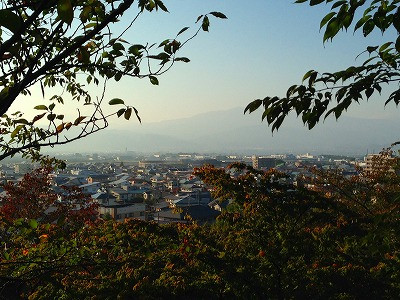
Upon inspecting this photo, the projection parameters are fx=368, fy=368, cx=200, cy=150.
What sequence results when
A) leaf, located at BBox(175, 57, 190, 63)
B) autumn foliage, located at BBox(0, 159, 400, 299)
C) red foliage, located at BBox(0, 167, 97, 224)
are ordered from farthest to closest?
red foliage, located at BBox(0, 167, 97, 224) → autumn foliage, located at BBox(0, 159, 400, 299) → leaf, located at BBox(175, 57, 190, 63)

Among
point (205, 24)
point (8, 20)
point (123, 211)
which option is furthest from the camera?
point (123, 211)

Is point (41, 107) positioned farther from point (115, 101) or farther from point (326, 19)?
point (326, 19)

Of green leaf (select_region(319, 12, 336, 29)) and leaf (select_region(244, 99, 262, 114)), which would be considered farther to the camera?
leaf (select_region(244, 99, 262, 114))

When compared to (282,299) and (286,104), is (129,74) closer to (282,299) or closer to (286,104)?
(286,104)

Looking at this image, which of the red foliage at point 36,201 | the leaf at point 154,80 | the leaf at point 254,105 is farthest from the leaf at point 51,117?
the red foliage at point 36,201

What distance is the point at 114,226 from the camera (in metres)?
7.49

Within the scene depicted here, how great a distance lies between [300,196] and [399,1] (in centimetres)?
591

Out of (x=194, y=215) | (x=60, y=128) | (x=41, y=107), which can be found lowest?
(x=194, y=215)

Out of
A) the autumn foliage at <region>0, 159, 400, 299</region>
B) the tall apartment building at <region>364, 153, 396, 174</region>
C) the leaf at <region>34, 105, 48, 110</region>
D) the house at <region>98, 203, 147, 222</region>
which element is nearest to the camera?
the leaf at <region>34, 105, 48, 110</region>

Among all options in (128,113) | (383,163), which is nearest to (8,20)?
(128,113)

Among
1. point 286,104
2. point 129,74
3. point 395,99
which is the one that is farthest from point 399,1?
point 129,74

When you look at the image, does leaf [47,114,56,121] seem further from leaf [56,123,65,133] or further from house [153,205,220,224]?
house [153,205,220,224]

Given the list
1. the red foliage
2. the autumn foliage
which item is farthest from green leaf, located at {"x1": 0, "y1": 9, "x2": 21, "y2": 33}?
the red foliage

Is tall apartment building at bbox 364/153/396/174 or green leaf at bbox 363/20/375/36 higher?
green leaf at bbox 363/20/375/36
